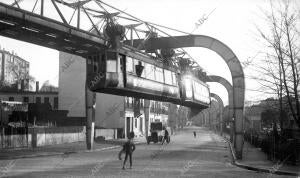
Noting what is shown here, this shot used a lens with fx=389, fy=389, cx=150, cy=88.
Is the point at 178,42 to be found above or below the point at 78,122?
above

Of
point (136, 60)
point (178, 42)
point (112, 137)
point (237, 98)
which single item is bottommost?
point (112, 137)

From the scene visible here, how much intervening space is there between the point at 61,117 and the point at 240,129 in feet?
106

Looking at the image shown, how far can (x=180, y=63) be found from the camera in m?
28.6

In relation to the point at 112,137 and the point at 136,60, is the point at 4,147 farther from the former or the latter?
the point at 112,137

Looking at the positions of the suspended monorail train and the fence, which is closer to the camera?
the suspended monorail train

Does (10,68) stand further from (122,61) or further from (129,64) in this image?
(122,61)

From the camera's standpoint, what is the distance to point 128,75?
17297 millimetres

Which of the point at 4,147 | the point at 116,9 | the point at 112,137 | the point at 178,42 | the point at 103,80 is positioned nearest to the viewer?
the point at 103,80

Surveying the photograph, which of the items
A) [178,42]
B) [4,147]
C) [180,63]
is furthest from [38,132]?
[178,42]

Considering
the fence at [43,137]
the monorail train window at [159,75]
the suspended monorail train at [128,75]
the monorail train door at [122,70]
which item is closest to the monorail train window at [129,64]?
the suspended monorail train at [128,75]

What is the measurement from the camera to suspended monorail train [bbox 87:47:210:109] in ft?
53.8

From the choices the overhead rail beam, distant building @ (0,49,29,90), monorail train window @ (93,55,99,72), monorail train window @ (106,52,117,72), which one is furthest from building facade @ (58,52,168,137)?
distant building @ (0,49,29,90)

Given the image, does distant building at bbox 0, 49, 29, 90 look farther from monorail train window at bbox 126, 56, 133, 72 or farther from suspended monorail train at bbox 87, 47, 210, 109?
monorail train window at bbox 126, 56, 133, 72

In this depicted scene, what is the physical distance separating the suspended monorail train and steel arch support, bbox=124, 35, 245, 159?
130cm
